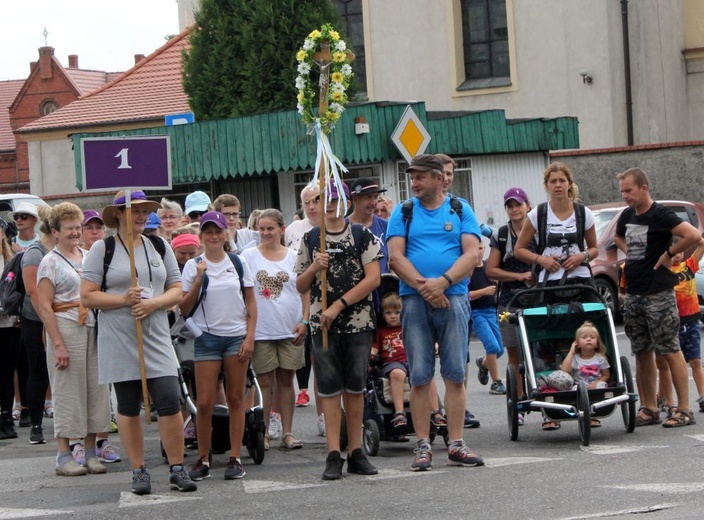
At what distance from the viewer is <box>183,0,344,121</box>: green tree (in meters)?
33.2

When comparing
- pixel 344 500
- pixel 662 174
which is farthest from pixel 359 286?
pixel 662 174

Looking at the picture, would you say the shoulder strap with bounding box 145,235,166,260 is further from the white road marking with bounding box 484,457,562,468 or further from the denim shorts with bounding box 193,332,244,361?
the white road marking with bounding box 484,457,562,468

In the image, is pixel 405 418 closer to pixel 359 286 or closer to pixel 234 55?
pixel 359 286

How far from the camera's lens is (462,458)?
9500mm

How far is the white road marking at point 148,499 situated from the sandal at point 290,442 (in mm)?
2086

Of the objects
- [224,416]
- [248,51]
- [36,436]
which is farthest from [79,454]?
[248,51]

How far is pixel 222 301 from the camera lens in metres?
9.84

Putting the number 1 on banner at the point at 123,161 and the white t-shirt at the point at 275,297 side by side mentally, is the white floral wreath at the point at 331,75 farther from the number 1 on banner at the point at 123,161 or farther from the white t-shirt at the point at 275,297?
the white t-shirt at the point at 275,297

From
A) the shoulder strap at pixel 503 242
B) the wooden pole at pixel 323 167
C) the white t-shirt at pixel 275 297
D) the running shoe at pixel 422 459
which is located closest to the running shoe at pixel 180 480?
the wooden pole at pixel 323 167

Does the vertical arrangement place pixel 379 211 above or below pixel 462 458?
above

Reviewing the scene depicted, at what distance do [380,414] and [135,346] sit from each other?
2.24m

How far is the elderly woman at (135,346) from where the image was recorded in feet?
29.7

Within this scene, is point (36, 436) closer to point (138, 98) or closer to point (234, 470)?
point (234, 470)

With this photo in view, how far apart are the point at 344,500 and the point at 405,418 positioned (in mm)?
2020
